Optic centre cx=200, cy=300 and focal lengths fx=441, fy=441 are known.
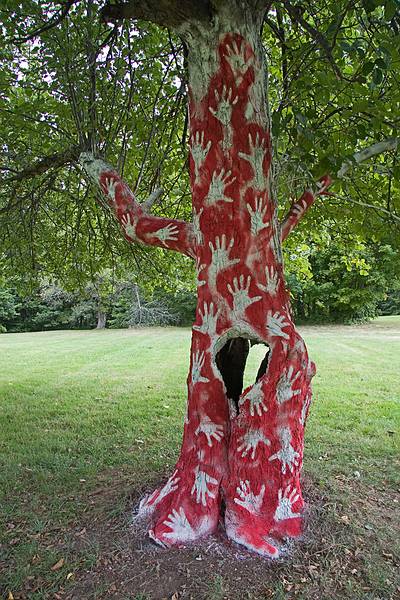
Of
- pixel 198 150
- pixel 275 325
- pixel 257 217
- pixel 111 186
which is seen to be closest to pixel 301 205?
pixel 257 217

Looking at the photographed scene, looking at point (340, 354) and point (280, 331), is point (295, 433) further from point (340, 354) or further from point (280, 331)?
point (340, 354)

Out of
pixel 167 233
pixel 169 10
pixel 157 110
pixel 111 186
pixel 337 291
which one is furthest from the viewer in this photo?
pixel 337 291

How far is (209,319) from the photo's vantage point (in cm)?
292

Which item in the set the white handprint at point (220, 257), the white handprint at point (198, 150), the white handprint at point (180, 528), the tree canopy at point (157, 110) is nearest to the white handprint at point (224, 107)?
the white handprint at point (198, 150)

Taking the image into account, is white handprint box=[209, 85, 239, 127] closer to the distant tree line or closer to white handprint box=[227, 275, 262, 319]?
white handprint box=[227, 275, 262, 319]

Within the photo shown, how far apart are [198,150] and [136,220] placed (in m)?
0.71

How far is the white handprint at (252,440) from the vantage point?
284 centimetres

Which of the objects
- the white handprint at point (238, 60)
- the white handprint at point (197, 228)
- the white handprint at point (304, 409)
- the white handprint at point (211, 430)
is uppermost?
the white handprint at point (238, 60)

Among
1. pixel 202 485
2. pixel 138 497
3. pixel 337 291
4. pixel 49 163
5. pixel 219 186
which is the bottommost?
pixel 138 497

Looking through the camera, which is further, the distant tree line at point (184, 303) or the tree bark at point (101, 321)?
the tree bark at point (101, 321)

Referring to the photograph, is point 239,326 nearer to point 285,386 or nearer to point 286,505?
point 285,386

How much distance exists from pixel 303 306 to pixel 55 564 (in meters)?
22.1

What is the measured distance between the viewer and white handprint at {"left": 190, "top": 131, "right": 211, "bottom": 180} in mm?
2896

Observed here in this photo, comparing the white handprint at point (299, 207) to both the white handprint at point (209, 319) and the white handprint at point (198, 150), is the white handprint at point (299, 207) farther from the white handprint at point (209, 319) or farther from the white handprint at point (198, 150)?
the white handprint at point (209, 319)
